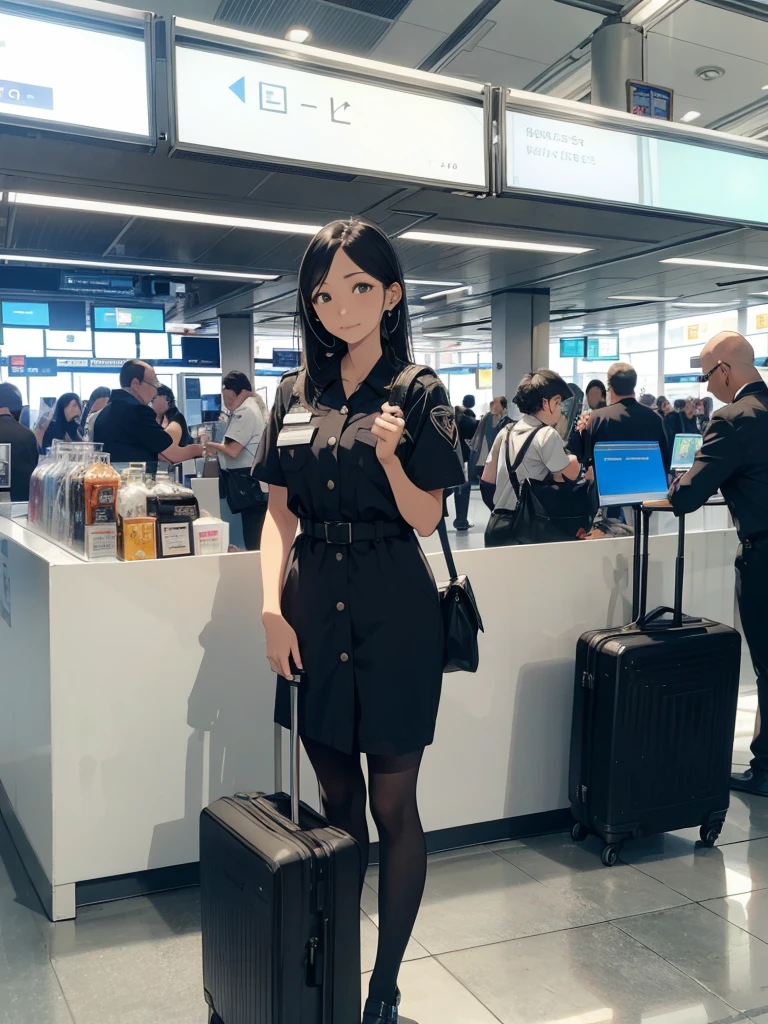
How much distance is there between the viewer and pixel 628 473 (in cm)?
306

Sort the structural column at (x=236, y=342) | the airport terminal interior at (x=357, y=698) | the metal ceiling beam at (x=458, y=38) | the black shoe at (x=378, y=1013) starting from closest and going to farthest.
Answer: the black shoe at (x=378, y=1013) → the airport terminal interior at (x=357, y=698) → the metal ceiling beam at (x=458, y=38) → the structural column at (x=236, y=342)

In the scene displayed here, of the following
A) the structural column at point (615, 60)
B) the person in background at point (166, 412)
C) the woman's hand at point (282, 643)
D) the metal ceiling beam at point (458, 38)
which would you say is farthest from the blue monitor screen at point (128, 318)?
the woman's hand at point (282, 643)

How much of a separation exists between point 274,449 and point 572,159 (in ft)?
8.91

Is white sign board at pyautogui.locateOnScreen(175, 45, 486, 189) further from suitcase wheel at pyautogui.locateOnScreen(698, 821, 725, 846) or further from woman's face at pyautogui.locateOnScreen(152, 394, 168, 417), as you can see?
woman's face at pyautogui.locateOnScreen(152, 394, 168, 417)

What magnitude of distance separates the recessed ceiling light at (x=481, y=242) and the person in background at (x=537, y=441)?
395cm

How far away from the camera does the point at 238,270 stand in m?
8.88

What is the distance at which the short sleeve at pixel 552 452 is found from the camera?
11.6 feet

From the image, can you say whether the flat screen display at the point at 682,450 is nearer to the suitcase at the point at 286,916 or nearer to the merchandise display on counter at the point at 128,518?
the merchandise display on counter at the point at 128,518

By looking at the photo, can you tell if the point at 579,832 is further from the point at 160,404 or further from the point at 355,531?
the point at 160,404

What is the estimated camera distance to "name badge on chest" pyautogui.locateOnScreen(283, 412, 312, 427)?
1.64m

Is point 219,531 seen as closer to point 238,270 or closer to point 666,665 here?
point 666,665

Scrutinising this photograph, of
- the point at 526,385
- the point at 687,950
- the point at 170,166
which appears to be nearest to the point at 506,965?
the point at 687,950

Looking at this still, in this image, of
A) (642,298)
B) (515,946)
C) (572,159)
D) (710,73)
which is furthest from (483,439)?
(515,946)

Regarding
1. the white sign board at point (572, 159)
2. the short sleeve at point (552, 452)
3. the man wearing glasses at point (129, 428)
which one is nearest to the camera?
the short sleeve at point (552, 452)
